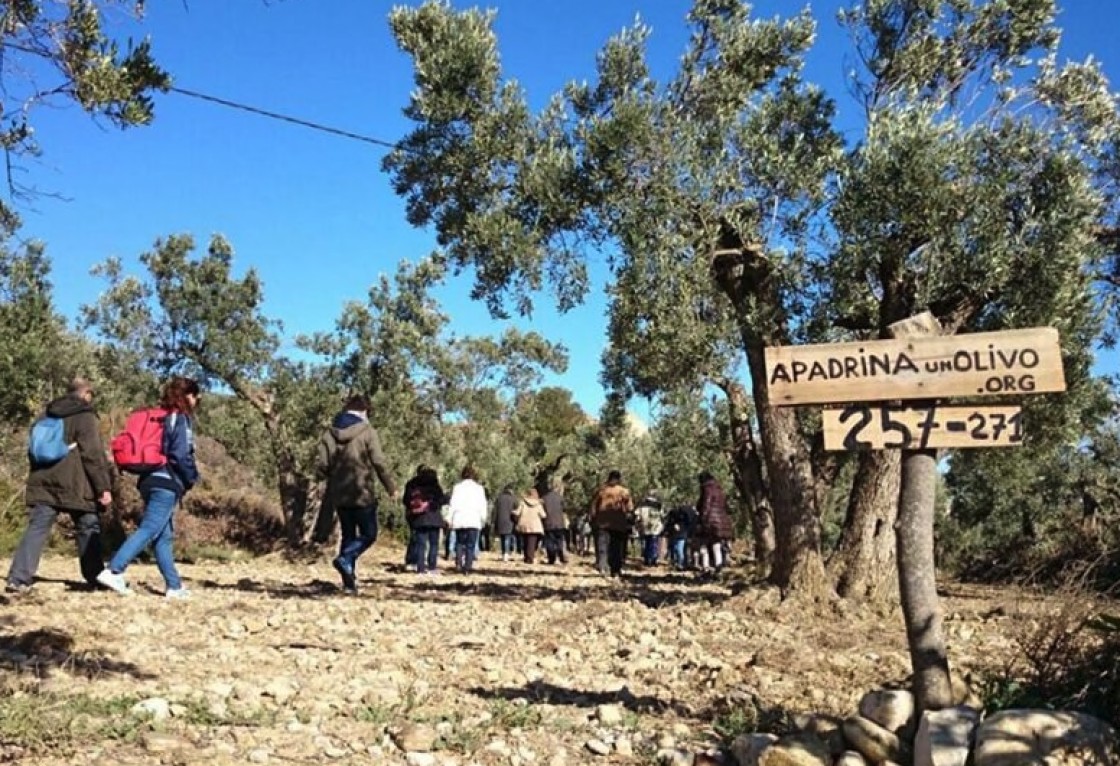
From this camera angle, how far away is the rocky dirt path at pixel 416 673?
4.84 meters

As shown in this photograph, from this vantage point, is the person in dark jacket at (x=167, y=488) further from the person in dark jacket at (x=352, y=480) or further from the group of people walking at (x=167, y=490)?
the person in dark jacket at (x=352, y=480)

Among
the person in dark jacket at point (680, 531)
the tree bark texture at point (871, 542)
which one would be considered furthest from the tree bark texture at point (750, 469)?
the person in dark jacket at point (680, 531)

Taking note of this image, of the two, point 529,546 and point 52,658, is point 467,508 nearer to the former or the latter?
point 529,546

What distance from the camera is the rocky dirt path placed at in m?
4.84

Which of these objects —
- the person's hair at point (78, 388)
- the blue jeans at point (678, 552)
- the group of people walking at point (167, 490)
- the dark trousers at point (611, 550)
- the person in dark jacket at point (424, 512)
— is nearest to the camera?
the group of people walking at point (167, 490)

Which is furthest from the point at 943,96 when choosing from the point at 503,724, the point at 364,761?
the point at 364,761

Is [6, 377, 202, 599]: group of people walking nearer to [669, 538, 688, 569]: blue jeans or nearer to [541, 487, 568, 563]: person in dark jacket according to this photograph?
[541, 487, 568, 563]: person in dark jacket

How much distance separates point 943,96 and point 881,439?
19.0 feet

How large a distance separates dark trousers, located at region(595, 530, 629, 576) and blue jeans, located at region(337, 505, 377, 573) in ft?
18.9

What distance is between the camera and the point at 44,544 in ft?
28.1

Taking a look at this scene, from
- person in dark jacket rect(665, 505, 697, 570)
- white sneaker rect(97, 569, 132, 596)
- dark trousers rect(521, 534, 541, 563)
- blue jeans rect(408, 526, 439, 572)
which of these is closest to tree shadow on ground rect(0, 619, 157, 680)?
white sneaker rect(97, 569, 132, 596)

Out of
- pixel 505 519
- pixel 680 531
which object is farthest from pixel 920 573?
pixel 505 519

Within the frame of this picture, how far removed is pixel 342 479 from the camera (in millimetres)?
10195

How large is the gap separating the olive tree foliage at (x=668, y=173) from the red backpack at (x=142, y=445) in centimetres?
323
